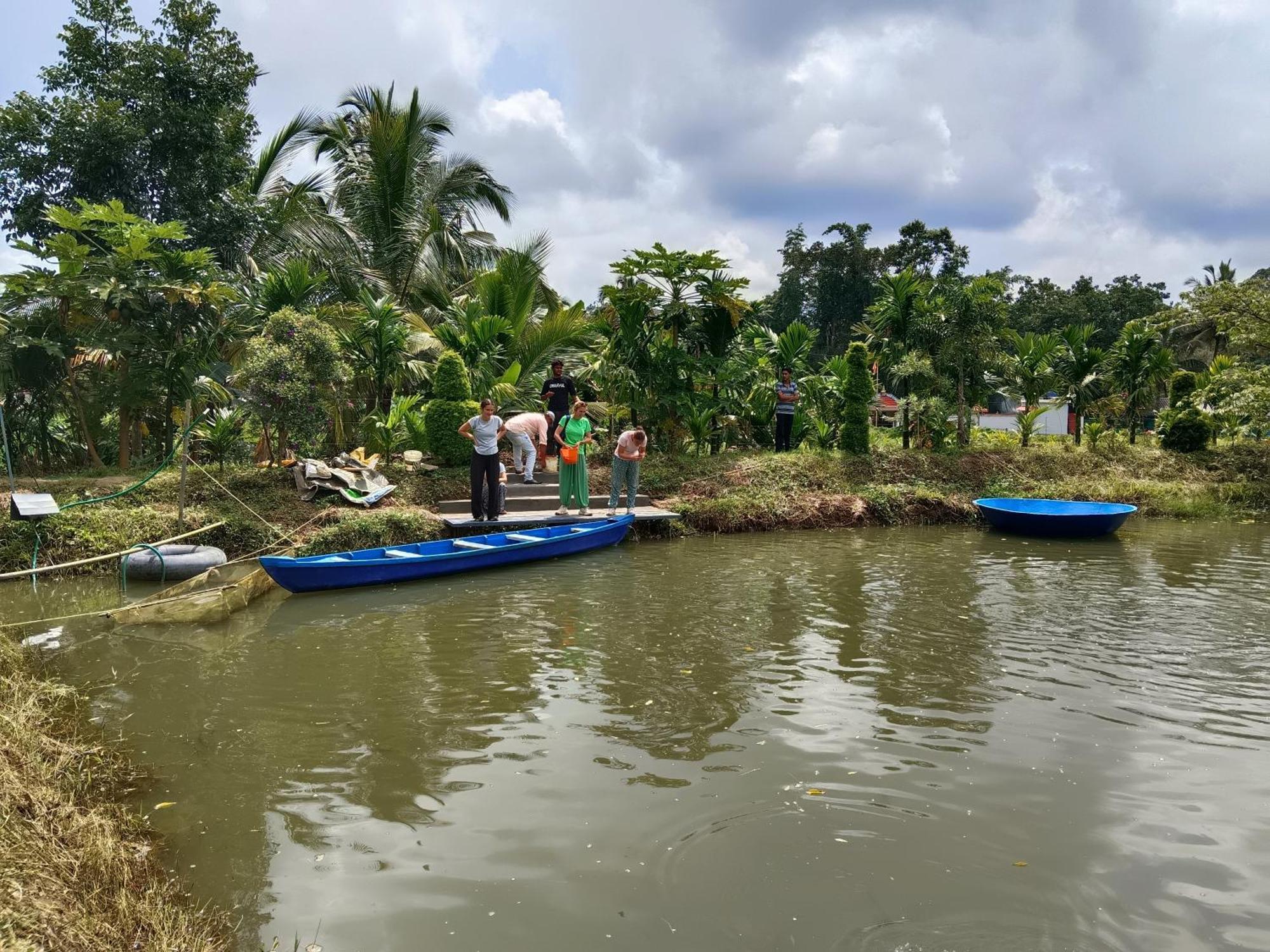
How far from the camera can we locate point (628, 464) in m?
13.0

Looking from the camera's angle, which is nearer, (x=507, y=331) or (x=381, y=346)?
(x=381, y=346)

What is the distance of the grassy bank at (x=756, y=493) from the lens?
10586 millimetres

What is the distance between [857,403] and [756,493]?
380cm

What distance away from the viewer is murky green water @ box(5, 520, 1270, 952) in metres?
3.32

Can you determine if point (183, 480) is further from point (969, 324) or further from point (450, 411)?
point (969, 324)

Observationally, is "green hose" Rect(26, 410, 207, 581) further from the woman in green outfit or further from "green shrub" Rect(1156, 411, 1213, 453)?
"green shrub" Rect(1156, 411, 1213, 453)

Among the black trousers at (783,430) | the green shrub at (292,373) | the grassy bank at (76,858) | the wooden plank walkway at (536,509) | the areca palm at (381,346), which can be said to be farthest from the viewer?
the black trousers at (783,430)

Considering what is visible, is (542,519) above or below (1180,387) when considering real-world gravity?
below

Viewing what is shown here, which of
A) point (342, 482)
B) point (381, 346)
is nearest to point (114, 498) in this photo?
point (342, 482)

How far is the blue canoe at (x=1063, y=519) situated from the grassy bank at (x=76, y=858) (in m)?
13.0

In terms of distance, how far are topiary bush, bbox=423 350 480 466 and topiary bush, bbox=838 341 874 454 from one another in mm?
8007

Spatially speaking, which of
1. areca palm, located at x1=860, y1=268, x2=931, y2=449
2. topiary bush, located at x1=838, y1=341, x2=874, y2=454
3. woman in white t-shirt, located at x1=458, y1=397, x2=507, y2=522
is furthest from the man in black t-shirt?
areca palm, located at x1=860, y1=268, x2=931, y2=449

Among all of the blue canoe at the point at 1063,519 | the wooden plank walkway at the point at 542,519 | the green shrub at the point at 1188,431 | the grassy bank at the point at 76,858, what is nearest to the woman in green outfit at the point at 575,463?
the wooden plank walkway at the point at 542,519

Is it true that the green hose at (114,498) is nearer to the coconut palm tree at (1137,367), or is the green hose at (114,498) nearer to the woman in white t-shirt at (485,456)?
the woman in white t-shirt at (485,456)
